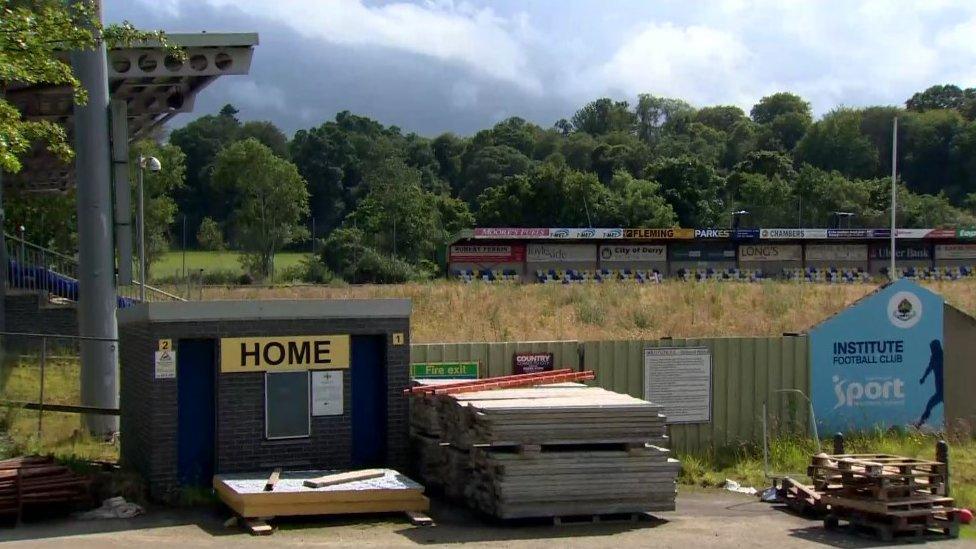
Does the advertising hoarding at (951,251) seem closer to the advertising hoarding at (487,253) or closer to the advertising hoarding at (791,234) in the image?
the advertising hoarding at (791,234)

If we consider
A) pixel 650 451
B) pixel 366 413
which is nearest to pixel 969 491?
pixel 650 451

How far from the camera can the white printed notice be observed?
1427 centimetres

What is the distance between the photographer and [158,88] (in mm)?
20375

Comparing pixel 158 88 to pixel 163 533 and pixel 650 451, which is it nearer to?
pixel 163 533

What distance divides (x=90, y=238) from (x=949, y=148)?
11234cm

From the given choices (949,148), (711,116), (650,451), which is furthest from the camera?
(711,116)

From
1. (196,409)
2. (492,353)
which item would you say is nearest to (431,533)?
(196,409)

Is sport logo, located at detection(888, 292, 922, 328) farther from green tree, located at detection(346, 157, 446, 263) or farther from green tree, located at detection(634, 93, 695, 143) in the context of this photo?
green tree, located at detection(634, 93, 695, 143)

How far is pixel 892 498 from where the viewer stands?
1233 centimetres

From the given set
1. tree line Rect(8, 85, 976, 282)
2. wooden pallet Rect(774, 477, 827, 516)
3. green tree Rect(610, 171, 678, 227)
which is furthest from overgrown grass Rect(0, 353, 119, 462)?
green tree Rect(610, 171, 678, 227)

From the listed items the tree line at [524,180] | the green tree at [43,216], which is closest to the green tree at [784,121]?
the tree line at [524,180]

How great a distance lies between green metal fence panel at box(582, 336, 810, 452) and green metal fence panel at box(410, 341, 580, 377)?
1.08 ft

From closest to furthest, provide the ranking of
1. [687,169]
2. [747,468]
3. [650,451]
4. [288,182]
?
[650,451], [747,468], [288,182], [687,169]

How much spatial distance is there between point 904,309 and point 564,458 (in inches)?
362
